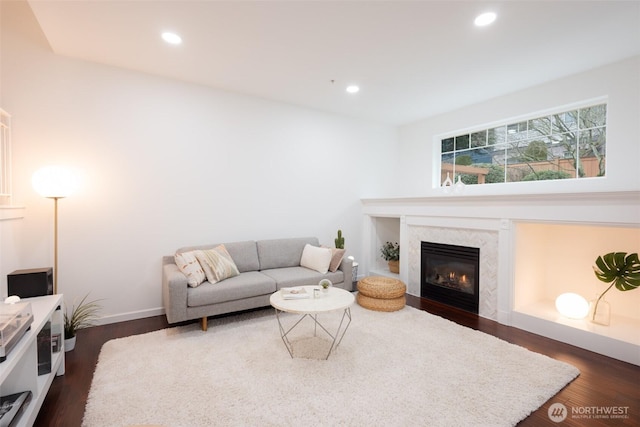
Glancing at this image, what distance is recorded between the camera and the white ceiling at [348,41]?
2344 millimetres

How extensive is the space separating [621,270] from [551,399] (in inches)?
62.6

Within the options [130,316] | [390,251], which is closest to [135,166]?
[130,316]

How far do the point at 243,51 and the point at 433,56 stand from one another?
1931 millimetres

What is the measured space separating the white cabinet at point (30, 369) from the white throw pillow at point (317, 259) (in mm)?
2552

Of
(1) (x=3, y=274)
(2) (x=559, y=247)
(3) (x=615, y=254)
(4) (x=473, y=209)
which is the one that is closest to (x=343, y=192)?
(4) (x=473, y=209)

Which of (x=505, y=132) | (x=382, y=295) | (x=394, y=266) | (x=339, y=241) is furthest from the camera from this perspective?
(x=394, y=266)

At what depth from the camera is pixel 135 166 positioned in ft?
11.2

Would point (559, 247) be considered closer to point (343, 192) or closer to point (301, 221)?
point (343, 192)

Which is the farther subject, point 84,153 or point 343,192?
point 343,192

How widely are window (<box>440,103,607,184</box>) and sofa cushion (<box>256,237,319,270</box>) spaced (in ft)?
9.14

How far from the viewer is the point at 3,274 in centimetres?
243

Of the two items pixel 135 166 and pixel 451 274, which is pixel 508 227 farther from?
pixel 135 166

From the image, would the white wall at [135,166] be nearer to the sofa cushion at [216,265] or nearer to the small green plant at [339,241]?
the small green plant at [339,241]

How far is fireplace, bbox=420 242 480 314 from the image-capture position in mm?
3719
